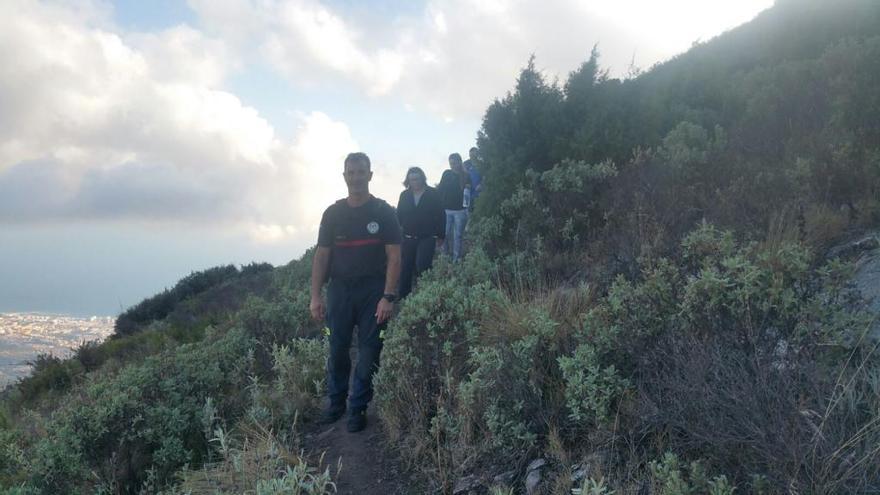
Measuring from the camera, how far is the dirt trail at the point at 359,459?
429cm

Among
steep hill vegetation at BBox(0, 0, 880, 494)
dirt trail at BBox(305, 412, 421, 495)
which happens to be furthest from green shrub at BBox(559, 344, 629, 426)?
dirt trail at BBox(305, 412, 421, 495)

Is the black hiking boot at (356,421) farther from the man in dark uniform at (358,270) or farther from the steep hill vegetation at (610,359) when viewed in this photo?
the steep hill vegetation at (610,359)

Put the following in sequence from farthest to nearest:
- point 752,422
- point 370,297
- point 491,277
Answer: point 491,277 < point 370,297 < point 752,422

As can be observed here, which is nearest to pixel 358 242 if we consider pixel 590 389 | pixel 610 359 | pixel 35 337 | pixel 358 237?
pixel 358 237

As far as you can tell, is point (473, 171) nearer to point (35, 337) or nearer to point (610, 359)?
point (610, 359)

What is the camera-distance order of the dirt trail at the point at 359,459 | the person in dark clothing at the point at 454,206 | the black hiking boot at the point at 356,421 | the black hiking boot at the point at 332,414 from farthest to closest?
the person in dark clothing at the point at 454,206
the black hiking boot at the point at 332,414
the black hiking boot at the point at 356,421
the dirt trail at the point at 359,459

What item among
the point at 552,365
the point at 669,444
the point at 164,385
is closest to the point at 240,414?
the point at 164,385

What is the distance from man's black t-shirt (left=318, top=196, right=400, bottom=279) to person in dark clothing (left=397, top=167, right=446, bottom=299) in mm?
3285

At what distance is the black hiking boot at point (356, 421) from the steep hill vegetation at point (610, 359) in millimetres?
322

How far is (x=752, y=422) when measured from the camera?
2873 millimetres

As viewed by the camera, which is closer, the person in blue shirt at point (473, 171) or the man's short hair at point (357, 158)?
the man's short hair at point (357, 158)

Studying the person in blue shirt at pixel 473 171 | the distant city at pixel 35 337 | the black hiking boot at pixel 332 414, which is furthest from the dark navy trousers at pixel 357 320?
the distant city at pixel 35 337

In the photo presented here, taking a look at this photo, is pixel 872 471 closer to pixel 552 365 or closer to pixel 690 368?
pixel 690 368

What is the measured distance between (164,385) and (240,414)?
0.71 meters
